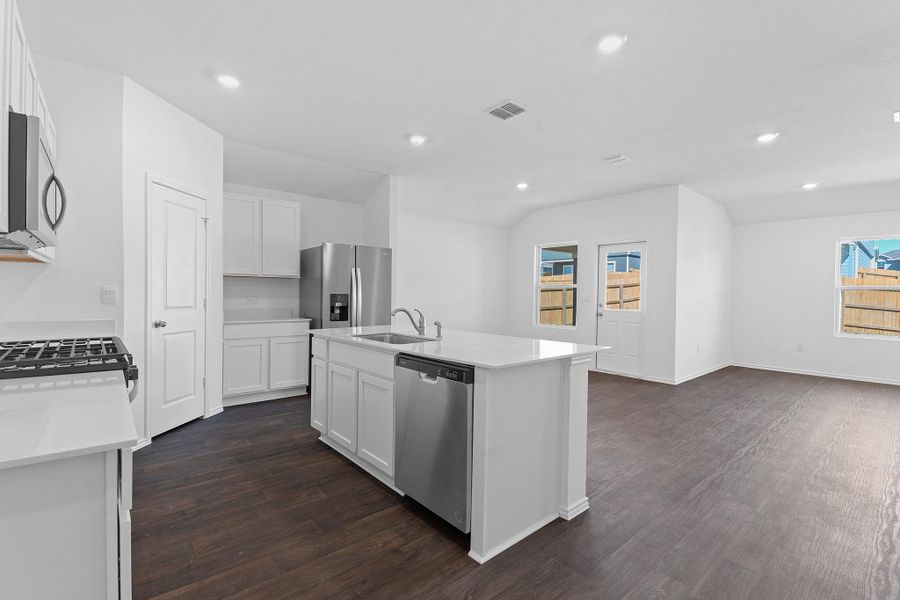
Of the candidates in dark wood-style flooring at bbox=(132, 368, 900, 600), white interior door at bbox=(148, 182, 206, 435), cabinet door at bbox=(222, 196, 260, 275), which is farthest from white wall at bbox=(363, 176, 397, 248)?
dark wood-style flooring at bbox=(132, 368, 900, 600)

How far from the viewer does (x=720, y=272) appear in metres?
6.52

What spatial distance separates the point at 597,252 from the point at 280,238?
4.49 m

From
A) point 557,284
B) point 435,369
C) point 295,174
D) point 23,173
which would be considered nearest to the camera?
point 23,173

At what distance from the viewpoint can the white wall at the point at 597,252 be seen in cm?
552

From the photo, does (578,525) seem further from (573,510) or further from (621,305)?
(621,305)

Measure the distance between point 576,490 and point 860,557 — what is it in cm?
125

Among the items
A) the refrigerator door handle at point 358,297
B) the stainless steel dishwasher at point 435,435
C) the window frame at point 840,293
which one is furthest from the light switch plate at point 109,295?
the window frame at point 840,293

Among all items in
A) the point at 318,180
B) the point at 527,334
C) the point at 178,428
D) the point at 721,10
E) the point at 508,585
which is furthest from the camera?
the point at 527,334

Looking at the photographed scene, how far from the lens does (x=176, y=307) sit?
343 centimetres

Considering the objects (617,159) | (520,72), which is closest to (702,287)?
(617,159)

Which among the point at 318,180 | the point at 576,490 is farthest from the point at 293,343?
the point at 576,490

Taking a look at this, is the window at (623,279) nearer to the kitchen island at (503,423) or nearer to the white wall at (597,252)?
the white wall at (597,252)

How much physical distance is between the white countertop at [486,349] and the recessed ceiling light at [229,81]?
187cm

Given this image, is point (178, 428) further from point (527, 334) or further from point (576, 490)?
point (527, 334)
